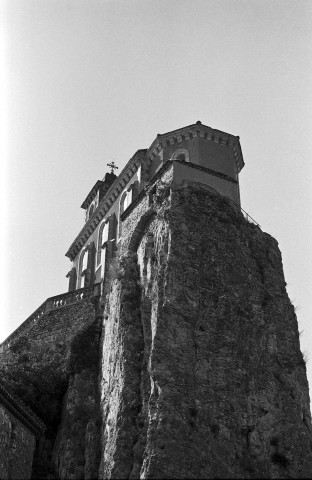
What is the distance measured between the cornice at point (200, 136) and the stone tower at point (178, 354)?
10.8ft

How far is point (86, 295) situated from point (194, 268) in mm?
8092

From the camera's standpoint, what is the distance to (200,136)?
3909 centimetres

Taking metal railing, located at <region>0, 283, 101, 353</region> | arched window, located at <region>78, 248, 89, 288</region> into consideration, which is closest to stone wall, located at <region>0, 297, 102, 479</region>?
metal railing, located at <region>0, 283, 101, 353</region>

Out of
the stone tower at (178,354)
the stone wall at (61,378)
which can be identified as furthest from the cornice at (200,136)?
the stone wall at (61,378)

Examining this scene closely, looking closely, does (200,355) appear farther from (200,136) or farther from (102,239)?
(102,239)

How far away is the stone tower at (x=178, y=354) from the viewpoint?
987 inches

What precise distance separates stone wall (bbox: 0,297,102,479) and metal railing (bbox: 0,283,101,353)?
1.29ft

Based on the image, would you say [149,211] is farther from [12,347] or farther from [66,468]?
[66,468]

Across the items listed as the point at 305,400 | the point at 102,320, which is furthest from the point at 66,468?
the point at 305,400

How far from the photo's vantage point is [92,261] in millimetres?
45562

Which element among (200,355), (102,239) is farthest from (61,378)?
(102,239)

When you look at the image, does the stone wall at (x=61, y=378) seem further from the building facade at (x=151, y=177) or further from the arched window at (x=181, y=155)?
the arched window at (x=181, y=155)

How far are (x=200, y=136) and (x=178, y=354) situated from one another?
1631 centimetres

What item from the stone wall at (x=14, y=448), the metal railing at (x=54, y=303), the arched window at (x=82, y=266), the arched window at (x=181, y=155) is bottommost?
the stone wall at (x=14, y=448)
